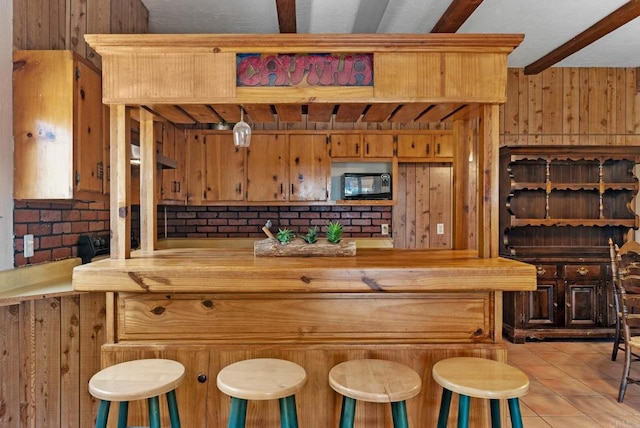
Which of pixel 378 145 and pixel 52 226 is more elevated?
pixel 378 145

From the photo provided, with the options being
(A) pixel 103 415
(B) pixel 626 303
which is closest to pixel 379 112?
(A) pixel 103 415

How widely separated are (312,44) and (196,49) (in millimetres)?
520

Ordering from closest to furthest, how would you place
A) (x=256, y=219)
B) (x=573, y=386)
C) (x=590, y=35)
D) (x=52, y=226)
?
(x=52, y=226) → (x=573, y=386) → (x=590, y=35) → (x=256, y=219)

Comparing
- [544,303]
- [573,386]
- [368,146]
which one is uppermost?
[368,146]

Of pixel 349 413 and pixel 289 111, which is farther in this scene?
pixel 289 111

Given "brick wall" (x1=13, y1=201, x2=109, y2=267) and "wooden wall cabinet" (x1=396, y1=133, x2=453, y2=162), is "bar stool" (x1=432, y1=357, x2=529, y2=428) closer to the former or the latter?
"brick wall" (x1=13, y1=201, x2=109, y2=267)

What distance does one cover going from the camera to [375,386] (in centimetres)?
134

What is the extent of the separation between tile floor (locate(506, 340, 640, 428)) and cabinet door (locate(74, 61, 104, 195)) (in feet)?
10.0

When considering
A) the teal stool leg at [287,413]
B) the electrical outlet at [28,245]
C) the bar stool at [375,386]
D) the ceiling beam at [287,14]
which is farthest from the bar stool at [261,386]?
the ceiling beam at [287,14]

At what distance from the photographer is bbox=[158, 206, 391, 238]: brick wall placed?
471cm

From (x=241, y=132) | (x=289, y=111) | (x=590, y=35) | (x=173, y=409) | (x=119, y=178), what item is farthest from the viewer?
(x=590, y=35)

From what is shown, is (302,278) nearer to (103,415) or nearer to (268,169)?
(103,415)

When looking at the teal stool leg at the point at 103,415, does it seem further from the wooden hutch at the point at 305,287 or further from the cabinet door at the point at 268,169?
the cabinet door at the point at 268,169

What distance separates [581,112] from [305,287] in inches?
173
